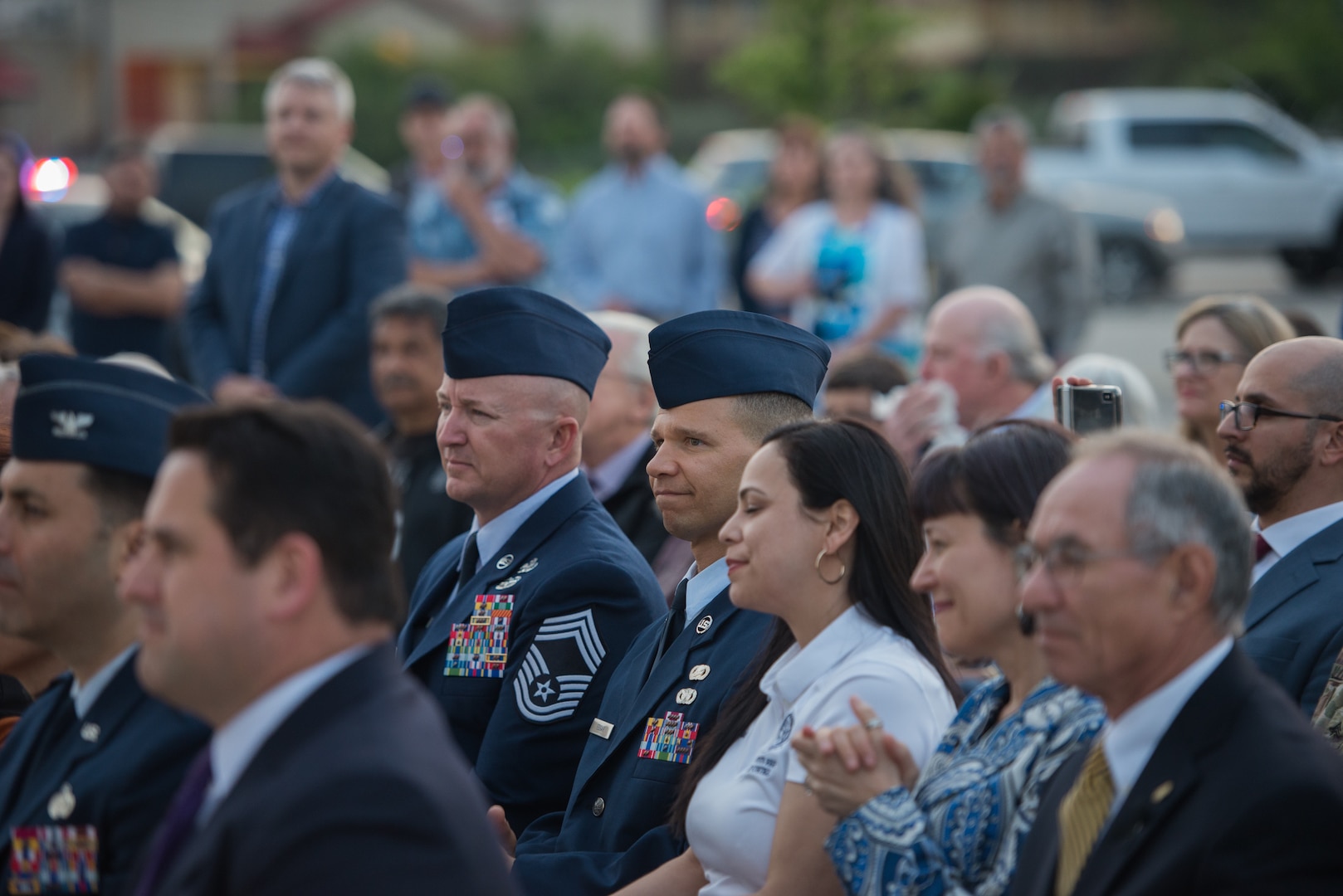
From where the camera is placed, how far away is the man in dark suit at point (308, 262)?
6750 millimetres

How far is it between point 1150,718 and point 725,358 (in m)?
1.69

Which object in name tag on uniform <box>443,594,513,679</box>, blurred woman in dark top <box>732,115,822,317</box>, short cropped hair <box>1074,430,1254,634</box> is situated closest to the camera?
short cropped hair <box>1074,430,1254,634</box>

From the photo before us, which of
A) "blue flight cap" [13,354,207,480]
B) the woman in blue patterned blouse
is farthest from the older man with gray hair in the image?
"blue flight cap" [13,354,207,480]

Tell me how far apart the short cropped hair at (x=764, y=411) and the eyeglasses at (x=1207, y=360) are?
1.87 metres

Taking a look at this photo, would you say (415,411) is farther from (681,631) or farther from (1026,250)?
(1026,250)

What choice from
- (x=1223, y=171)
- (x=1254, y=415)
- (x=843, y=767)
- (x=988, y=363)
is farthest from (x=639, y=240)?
(x=1223, y=171)

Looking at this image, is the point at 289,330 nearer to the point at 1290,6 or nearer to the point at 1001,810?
the point at 1001,810

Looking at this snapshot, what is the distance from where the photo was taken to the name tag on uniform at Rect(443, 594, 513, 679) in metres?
3.82

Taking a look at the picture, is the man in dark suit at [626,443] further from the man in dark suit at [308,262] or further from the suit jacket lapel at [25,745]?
the suit jacket lapel at [25,745]

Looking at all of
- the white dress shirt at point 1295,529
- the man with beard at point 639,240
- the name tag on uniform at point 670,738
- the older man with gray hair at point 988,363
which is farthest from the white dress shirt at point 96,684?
the man with beard at point 639,240

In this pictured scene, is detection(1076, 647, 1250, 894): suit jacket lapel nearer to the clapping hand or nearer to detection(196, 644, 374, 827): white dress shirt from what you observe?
the clapping hand

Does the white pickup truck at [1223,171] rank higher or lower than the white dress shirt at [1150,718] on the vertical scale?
higher

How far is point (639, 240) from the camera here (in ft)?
30.7

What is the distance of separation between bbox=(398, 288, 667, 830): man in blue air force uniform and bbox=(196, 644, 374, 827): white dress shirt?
1464mm
